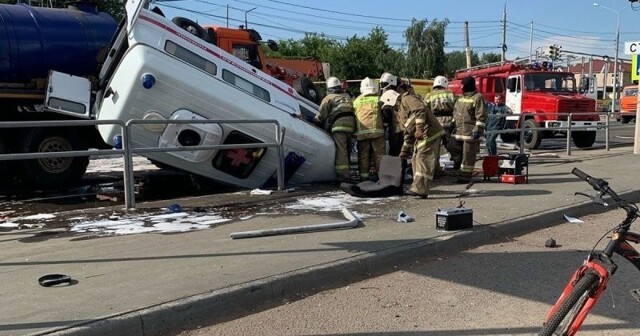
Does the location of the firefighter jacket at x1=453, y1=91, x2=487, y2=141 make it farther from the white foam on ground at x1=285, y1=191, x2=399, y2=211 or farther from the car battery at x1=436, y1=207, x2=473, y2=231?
the car battery at x1=436, y1=207, x2=473, y2=231

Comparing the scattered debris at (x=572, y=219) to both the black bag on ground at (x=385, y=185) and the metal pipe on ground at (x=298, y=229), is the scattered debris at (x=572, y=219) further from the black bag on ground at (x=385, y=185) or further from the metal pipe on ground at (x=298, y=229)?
the metal pipe on ground at (x=298, y=229)

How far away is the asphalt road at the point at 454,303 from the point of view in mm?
4188

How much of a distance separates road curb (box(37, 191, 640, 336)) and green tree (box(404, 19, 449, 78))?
6132 cm

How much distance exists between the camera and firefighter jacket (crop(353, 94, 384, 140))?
32.0 feet

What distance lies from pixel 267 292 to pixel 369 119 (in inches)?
214

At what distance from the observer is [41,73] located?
1061cm

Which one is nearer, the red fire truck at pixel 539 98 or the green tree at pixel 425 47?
the red fire truck at pixel 539 98

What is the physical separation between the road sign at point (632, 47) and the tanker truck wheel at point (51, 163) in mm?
12769

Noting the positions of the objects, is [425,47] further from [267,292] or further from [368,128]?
[267,292]

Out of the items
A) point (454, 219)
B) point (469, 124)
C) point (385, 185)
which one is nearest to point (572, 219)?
point (454, 219)

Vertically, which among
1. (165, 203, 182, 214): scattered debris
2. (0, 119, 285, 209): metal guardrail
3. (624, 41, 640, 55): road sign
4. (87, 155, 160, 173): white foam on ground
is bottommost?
(87, 155, 160, 173): white foam on ground

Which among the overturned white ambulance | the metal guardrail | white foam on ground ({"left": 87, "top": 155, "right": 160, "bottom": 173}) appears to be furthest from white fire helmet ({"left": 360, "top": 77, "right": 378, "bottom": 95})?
white foam on ground ({"left": 87, "top": 155, "right": 160, "bottom": 173})

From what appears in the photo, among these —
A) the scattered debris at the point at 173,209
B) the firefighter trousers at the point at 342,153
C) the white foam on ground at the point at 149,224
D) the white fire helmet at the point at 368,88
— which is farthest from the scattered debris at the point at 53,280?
the white fire helmet at the point at 368,88

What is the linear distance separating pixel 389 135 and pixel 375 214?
10.9 ft
